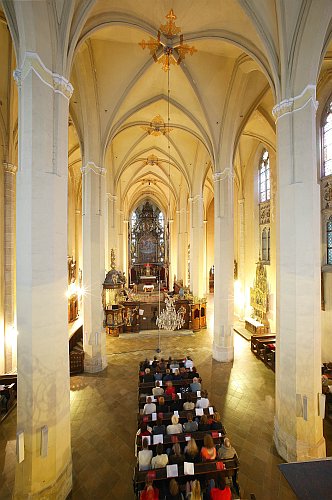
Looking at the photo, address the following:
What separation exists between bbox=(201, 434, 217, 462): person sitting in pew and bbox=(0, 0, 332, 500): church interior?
1116 millimetres

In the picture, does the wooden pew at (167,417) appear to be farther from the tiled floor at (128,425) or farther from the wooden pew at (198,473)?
the wooden pew at (198,473)

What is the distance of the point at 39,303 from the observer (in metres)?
4.91

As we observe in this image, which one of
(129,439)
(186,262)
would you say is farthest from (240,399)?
(186,262)

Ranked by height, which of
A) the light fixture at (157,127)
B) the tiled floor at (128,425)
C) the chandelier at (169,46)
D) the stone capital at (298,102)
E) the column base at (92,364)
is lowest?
the tiled floor at (128,425)

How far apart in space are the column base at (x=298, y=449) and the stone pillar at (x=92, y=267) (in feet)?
23.3

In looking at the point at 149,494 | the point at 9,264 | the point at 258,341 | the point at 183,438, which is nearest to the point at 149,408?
the point at 183,438

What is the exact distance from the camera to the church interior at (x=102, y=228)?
496 centimetres

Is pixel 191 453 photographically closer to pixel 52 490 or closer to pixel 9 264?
pixel 52 490

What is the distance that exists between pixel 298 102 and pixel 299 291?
452 cm

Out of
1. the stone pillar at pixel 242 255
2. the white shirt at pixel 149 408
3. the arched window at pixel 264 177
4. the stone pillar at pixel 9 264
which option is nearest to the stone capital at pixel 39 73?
the stone pillar at pixel 9 264

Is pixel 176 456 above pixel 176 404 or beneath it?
above

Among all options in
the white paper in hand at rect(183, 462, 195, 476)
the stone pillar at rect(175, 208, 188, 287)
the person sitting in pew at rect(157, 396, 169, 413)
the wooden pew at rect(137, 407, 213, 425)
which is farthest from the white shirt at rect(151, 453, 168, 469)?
the stone pillar at rect(175, 208, 188, 287)

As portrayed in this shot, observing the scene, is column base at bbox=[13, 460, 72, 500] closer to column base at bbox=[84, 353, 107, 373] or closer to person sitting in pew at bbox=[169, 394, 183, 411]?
person sitting in pew at bbox=[169, 394, 183, 411]

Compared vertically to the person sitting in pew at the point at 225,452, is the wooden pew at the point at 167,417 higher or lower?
lower
